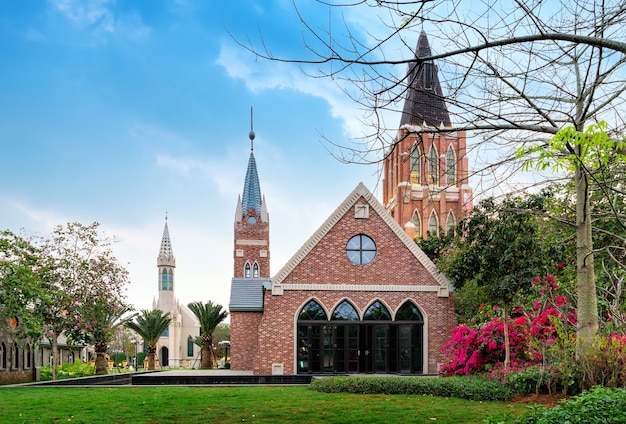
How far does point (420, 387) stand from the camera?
15680mm

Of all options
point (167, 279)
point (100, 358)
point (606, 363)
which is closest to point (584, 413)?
point (606, 363)

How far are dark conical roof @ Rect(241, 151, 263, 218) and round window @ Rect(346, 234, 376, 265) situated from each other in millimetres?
33990

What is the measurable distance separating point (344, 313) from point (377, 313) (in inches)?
52.2

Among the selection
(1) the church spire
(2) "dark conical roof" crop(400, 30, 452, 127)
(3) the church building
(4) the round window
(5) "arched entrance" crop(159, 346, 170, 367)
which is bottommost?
(5) "arched entrance" crop(159, 346, 170, 367)

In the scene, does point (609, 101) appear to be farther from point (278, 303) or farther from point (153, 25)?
point (278, 303)

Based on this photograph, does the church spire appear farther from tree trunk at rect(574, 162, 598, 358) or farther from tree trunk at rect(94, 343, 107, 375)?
tree trunk at rect(574, 162, 598, 358)

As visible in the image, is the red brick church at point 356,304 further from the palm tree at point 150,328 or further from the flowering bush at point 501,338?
the palm tree at point 150,328

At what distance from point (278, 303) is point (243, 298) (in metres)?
5.79

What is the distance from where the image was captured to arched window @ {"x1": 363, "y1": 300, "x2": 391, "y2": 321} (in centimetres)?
2452

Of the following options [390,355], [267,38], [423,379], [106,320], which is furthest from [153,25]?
[106,320]

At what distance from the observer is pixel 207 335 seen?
1526 inches

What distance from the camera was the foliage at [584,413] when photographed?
6.98m

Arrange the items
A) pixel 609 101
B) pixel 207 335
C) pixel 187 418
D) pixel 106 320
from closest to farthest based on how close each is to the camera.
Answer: pixel 609 101 < pixel 187 418 < pixel 106 320 < pixel 207 335

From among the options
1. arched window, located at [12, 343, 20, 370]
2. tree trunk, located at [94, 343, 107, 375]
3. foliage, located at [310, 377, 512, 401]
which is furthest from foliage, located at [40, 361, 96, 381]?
foliage, located at [310, 377, 512, 401]
